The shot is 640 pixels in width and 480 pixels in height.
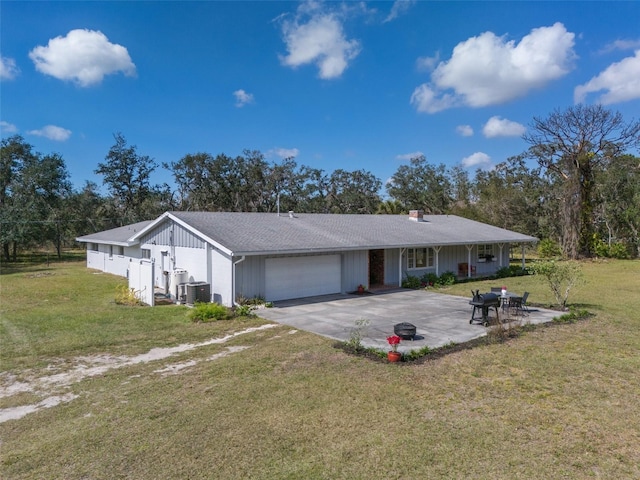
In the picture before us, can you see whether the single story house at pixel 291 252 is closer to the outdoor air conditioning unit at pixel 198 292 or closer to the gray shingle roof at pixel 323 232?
the gray shingle roof at pixel 323 232

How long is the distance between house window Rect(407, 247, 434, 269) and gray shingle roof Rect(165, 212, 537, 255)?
0.72 meters

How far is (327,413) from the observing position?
5770 millimetres

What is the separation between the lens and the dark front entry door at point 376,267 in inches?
752

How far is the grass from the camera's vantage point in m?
4.47

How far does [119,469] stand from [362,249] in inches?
521

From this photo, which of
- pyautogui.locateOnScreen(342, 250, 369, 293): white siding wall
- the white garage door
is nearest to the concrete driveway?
the white garage door

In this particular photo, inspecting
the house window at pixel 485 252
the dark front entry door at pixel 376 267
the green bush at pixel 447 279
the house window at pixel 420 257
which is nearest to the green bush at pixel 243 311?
the dark front entry door at pixel 376 267

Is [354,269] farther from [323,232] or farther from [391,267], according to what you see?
[391,267]

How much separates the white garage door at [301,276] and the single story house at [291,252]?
0.04 metres

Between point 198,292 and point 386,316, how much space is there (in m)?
6.69

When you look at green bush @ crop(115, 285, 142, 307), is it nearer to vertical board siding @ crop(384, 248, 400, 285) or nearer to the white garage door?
the white garage door

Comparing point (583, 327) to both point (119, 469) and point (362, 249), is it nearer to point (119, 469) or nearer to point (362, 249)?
point (362, 249)

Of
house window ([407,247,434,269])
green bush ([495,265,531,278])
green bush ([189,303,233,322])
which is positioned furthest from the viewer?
green bush ([495,265,531,278])

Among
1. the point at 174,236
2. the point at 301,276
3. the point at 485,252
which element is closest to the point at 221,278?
the point at 301,276
